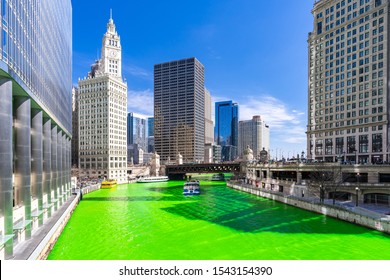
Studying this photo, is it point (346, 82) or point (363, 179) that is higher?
point (346, 82)

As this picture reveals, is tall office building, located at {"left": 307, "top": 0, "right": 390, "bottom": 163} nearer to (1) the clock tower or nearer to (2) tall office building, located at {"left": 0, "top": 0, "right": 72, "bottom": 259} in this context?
(2) tall office building, located at {"left": 0, "top": 0, "right": 72, "bottom": 259}

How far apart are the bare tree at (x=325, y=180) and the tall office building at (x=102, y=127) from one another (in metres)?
99.3

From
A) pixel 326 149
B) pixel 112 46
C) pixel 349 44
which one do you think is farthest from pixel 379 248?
pixel 112 46

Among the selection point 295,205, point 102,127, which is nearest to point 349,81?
point 295,205

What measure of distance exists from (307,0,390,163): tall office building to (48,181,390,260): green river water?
150 ft

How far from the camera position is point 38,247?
Answer: 26.1 metres

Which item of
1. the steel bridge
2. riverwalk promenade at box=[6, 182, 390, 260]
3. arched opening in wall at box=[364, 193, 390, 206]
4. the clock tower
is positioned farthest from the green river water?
the clock tower

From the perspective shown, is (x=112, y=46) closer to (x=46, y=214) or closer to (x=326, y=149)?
(x=326, y=149)

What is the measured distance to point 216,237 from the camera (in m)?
35.1

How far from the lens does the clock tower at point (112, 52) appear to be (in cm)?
15575

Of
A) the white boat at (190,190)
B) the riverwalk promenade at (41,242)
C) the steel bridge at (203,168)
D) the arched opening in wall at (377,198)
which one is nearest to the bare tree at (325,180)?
the arched opening in wall at (377,198)

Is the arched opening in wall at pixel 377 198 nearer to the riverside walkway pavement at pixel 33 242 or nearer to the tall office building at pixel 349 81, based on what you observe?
the tall office building at pixel 349 81

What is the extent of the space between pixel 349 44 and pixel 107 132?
10791 cm

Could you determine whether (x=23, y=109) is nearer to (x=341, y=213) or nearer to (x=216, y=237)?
(x=216, y=237)
